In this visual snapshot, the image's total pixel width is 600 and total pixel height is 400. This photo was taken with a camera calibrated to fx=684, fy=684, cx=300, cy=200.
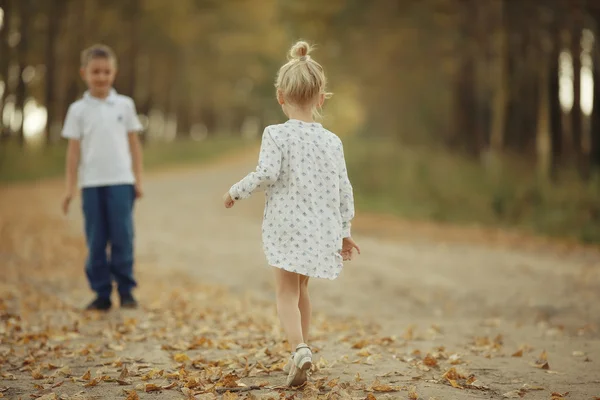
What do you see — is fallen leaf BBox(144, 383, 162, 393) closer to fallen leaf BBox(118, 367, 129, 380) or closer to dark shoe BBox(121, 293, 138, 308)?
fallen leaf BBox(118, 367, 129, 380)

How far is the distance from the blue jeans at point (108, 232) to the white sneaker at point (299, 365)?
3.08 metres

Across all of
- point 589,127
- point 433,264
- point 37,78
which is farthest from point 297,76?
point 37,78

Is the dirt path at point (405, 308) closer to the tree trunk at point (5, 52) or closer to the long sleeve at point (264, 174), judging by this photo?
the long sleeve at point (264, 174)

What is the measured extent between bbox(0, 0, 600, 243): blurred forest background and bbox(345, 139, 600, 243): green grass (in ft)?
0.13

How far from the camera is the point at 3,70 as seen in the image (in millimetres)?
27875

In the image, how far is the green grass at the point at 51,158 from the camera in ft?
77.8

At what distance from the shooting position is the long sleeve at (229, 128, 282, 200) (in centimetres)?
407

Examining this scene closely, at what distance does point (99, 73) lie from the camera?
21.4 ft

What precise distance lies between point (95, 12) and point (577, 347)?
1069 inches

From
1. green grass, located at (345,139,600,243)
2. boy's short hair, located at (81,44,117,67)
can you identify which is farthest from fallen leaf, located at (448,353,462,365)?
green grass, located at (345,139,600,243)

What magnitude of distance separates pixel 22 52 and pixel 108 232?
23458mm

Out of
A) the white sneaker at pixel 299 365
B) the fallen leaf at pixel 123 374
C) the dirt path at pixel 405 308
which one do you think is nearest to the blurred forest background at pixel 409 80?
the dirt path at pixel 405 308

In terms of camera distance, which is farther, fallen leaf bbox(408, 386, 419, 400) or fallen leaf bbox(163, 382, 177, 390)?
fallen leaf bbox(163, 382, 177, 390)

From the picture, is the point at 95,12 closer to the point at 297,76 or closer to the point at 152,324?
the point at 152,324
